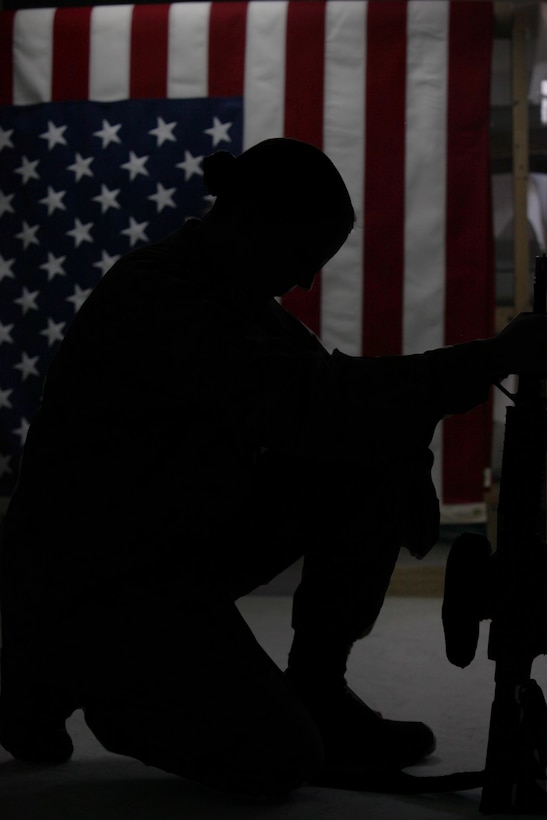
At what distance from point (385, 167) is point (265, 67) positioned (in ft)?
1.29

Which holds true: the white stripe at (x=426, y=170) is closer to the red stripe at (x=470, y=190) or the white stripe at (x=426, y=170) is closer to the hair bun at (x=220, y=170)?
the red stripe at (x=470, y=190)

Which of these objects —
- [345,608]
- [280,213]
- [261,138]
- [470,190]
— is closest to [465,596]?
[345,608]

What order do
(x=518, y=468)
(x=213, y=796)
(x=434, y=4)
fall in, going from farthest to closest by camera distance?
(x=434, y=4), (x=213, y=796), (x=518, y=468)

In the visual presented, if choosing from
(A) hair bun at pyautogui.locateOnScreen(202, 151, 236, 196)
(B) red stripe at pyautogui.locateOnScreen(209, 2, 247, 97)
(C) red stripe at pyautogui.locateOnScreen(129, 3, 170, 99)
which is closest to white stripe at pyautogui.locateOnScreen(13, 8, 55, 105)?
(C) red stripe at pyautogui.locateOnScreen(129, 3, 170, 99)

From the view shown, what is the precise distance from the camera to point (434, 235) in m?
2.66

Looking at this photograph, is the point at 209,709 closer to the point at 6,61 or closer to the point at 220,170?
the point at 220,170

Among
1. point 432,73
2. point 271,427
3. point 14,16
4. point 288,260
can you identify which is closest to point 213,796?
point 271,427

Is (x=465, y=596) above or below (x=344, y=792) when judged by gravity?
above

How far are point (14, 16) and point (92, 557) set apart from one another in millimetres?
2078

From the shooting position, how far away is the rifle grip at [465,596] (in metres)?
1.04

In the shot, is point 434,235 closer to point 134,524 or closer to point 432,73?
point 432,73

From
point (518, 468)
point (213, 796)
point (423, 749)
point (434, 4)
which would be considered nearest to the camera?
point (518, 468)

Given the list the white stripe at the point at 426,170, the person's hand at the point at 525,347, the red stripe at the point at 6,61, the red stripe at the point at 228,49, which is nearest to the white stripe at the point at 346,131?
the white stripe at the point at 426,170

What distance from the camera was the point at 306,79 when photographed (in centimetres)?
270
